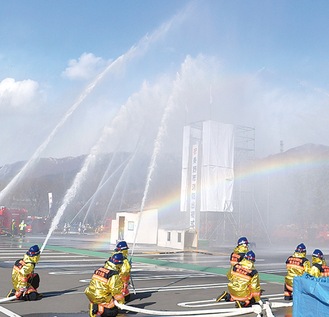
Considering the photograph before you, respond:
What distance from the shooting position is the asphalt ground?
1074 centimetres

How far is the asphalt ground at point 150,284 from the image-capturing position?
1074 cm

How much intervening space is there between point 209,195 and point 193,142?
193 inches

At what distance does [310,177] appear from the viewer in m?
87.2

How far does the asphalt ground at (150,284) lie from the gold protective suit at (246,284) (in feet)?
1.44

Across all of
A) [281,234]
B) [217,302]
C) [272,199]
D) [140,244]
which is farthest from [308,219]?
[217,302]

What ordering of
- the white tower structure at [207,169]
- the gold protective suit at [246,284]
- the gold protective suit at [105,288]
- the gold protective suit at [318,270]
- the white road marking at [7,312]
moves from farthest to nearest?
the white tower structure at [207,169] < the gold protective suit at [318,270] < the gold protective suit at [246,284] < the white road marking at [7,312] < the gold protective suit at [105,288]

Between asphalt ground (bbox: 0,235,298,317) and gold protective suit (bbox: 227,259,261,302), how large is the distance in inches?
17.2

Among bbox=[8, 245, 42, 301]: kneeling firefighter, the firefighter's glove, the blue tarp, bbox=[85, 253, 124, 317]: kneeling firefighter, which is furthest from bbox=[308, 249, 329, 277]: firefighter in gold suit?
the firefighter's glove

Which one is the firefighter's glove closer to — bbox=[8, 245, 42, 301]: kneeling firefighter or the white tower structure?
bbox=[8, 245, 42, 301]: kneeling firefighter

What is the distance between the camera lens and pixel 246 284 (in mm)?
10602

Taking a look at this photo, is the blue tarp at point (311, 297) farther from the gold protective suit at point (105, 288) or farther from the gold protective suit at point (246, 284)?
the gold protective suit at point (105, 288)

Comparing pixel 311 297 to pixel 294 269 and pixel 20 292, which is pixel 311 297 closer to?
pixel 294 269

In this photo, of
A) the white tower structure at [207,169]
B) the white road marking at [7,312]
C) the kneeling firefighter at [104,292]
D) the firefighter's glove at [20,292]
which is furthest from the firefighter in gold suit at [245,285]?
the white tower structure at [207,169]

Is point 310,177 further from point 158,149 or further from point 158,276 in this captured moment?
point 158,276
